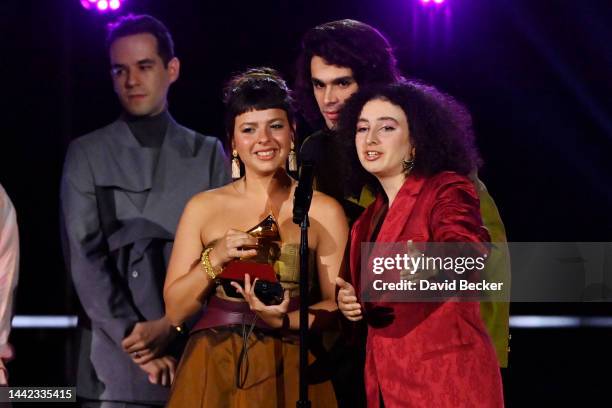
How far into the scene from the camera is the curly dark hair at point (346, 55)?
4590 millimetres

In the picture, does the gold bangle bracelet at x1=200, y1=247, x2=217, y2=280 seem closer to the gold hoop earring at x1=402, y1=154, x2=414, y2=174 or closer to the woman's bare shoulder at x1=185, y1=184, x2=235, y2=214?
the woman's bare shoulder at x1=185, y1=184, x2=235, y2=214

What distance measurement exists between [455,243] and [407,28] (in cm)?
163

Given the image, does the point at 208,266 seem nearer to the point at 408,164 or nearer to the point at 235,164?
the point at 235,164

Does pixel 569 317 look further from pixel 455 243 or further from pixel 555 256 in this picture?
pixel 455 243

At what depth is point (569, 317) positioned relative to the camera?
6285 mm

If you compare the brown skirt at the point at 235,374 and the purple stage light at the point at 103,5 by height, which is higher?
the purple stage light at the point at 103,5

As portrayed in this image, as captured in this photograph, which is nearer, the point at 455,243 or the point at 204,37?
the point at 455,243

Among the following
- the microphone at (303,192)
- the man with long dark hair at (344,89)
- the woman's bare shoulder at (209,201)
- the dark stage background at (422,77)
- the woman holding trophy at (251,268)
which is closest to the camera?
the microphone at (303,192)

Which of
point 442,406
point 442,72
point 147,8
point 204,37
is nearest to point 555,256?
point 442,72

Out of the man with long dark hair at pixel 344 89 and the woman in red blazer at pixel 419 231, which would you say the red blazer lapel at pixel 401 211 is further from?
the man with long dark hair at pixel 344 89

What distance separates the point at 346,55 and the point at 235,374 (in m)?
1.53

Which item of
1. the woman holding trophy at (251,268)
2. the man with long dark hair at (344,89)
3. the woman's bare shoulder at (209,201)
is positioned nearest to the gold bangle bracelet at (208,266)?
the woman holding trophy at (251,268)

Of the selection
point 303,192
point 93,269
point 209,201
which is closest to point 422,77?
point 209,201

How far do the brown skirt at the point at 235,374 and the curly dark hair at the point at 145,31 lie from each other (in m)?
1.57
